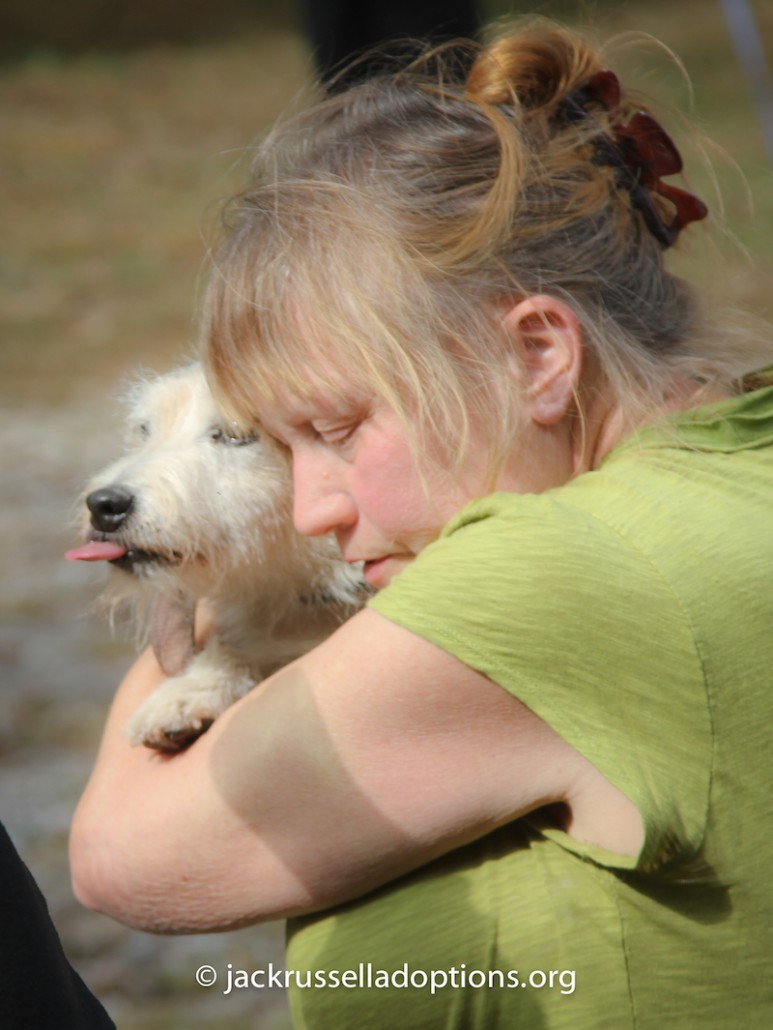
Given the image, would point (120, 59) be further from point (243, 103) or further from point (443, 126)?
point (443, 126)

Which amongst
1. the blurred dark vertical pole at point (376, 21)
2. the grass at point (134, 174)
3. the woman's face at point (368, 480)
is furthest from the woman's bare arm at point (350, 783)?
the grass at point (134, 174)

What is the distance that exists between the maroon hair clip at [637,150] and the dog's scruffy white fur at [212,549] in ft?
2.70

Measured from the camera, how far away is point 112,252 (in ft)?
41.7

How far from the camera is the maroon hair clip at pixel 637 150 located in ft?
6.09

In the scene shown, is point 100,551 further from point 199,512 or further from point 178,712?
point 178,712

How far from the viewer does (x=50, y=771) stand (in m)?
4.44

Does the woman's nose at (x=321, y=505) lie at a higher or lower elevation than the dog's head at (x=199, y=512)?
higher

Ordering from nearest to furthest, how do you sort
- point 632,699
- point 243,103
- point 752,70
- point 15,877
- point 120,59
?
point 15,877 < point 632,699 < point 752,70 < point 243,103 < point 120,59

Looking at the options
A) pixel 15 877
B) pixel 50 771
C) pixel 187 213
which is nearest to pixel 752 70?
pixel 187 213

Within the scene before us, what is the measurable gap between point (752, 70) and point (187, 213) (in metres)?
5.75

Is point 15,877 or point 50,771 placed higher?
point 15,877

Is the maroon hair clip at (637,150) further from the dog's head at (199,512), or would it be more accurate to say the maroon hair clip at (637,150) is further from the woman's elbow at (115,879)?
the woman's elbow at (115,879)

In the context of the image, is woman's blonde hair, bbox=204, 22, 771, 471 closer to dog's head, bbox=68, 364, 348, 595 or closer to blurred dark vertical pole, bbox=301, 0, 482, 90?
dog's head, bbox=68, 364, 348, 595

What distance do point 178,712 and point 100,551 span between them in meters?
0.43
